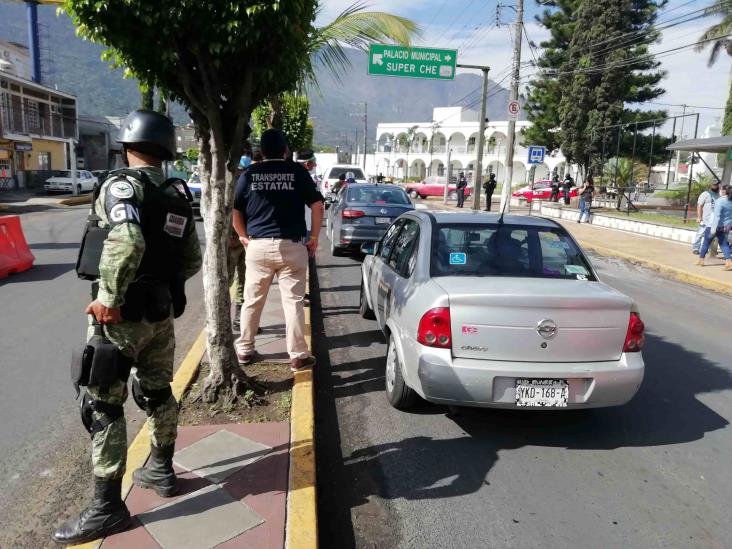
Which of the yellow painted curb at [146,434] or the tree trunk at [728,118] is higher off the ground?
the tree trunk at [728,118]

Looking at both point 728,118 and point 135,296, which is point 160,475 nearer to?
point 135,296

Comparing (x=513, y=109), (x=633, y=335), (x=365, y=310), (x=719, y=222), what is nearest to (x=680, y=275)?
(x=719, y=222)

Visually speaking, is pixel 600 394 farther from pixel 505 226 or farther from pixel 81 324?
pixel 81 324

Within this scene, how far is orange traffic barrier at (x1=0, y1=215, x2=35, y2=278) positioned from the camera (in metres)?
9.28

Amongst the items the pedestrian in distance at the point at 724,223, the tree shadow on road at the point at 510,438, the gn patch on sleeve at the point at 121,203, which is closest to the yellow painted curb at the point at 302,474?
the tree shadow on road at the point at 510,438

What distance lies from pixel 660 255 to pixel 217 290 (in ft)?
42.7

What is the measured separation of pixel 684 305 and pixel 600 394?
21.0 feet

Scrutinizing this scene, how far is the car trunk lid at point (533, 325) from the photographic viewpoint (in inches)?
146

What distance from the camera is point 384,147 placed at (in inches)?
3765

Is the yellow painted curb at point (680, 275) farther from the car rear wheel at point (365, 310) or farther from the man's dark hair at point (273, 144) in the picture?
the man's dark hair at point (273, 144)

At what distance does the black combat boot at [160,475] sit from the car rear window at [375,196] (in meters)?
8.73

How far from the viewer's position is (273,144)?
461cm

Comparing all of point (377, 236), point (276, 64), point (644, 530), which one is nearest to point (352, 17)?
point (377, 236)

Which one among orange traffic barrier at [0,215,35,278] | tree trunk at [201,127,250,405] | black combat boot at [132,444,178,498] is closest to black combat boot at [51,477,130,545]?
black combat boot at [132,444,178,498]
